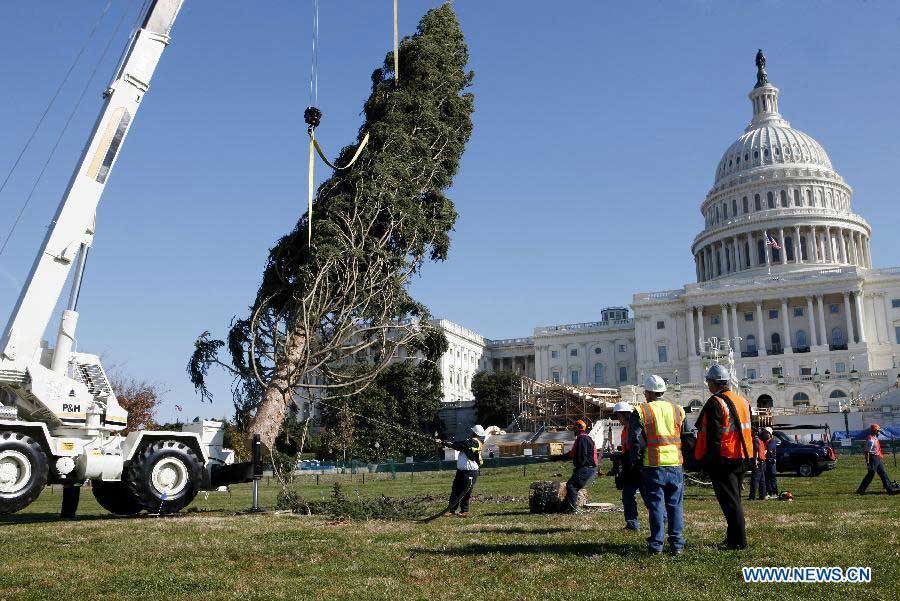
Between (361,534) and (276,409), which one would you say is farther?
(276,409)

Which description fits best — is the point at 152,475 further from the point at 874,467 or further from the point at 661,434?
the point at 874,467

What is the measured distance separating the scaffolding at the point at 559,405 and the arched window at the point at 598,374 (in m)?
35.7

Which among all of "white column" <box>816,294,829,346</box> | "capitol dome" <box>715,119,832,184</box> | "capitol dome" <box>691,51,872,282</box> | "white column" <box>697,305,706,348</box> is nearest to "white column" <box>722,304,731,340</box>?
"white column" <box>697,305,706,348</box>

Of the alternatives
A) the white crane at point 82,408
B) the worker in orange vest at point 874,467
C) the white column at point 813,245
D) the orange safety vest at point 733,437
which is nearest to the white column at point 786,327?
the white column at point 813,245

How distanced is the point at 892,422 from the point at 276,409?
6262cm

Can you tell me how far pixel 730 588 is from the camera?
7246mm

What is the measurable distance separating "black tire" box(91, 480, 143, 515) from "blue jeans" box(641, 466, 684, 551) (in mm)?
10478

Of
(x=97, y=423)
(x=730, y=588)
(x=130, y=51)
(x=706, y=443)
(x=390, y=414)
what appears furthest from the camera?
(x=390, y=414)

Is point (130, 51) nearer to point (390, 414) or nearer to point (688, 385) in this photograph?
point (390, 414)

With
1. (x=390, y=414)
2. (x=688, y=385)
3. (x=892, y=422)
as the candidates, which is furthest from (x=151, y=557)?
(x=688, y=385)

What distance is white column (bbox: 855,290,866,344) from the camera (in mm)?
94562

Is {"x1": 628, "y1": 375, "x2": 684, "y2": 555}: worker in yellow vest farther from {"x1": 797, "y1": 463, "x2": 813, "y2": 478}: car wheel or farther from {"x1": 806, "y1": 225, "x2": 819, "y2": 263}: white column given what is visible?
{"x1": 806, "y1": 225, "x2": 819, "y2": 263}: white column

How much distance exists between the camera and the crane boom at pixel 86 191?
52.1ft

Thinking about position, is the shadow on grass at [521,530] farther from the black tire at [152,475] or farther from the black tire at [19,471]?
the black tire at [19,471]
